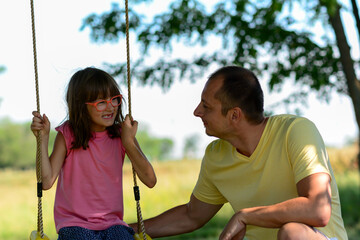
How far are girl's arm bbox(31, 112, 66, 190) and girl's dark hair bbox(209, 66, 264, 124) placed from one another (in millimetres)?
856

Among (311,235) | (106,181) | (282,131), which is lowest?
(311,235)

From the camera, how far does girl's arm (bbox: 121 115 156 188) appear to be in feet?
9.28

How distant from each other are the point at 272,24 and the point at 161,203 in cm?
491

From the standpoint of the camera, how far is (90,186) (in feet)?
9.42

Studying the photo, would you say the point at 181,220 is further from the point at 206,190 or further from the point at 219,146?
the point at 219,146

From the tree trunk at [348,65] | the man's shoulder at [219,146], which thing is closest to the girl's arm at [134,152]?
the man's shoulder at [219,146]

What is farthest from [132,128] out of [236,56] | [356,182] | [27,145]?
[27,145]

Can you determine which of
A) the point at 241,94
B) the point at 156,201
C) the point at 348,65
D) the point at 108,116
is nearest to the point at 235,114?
the point at 241,94

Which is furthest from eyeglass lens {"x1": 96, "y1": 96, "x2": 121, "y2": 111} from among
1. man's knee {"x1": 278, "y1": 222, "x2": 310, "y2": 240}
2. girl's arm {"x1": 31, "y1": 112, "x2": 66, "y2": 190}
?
man's knee {"x1": 278, "y1": 222, "x2": 310, "y2": 240}

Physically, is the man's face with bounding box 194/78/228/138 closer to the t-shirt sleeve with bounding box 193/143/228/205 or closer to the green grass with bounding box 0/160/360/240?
the t-shirt sleeve with bounding box 193/143/228/205

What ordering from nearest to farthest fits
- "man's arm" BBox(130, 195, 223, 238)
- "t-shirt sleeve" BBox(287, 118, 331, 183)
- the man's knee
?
the man's knee, "t-shirt sleeve" BBox(287, 118, 331, 183), "man's arm" BBox(130, 195, 223, 238)

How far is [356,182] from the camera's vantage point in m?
9.91

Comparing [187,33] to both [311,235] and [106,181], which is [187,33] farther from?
[311,235]

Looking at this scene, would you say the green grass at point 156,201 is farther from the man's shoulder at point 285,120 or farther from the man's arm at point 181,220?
the man's shoulder at point 285,120
